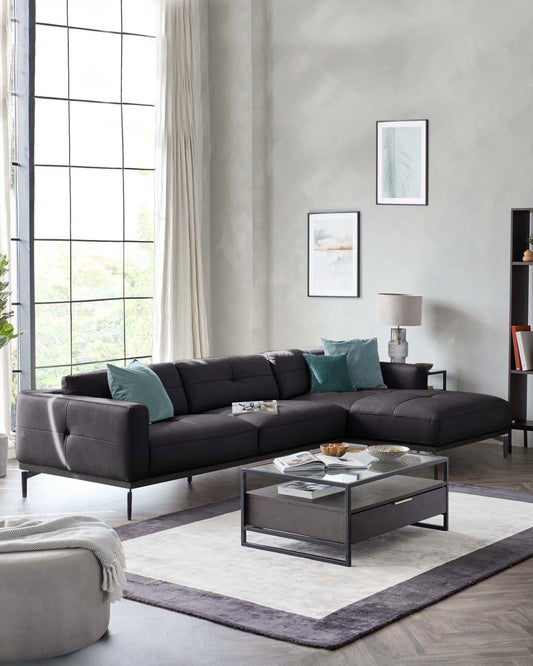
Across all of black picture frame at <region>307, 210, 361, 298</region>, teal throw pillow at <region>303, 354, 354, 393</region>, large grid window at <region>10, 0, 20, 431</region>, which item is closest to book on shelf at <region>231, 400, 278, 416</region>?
teal throw pillow at <region>303, 354, 354, 393</region>

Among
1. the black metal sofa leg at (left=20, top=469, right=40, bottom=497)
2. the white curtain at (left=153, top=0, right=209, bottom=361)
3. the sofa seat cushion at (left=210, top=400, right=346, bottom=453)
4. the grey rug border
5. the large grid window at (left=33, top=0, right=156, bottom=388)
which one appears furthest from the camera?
the large grid window at (left=33, top=0, right=156, bottom=388)

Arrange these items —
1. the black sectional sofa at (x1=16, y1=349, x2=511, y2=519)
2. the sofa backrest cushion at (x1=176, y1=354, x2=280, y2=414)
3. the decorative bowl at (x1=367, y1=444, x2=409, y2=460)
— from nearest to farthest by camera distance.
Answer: the decorative bowl at (x1=367, y1=444, x2=409, y2=460)
the black sectional sofa at (x1=16, y1=349, x2=511, y2=519)
the sofa backrest cushion at (x1=176, y1=354, x2=280, y2=414)

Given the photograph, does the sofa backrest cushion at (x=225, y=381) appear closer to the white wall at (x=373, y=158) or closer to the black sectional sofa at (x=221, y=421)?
the black sectional sofa at (x=221, y=421)

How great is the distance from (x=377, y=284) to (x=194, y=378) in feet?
8.24

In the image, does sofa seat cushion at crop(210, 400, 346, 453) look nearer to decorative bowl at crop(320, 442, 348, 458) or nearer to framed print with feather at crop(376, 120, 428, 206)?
decorative bowl at crop(320, 442, 348, 458)

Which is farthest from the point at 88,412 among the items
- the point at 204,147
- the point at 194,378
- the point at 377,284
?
the point at 204,147

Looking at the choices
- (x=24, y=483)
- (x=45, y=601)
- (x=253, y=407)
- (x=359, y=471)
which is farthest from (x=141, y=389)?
(x=45, y=601)

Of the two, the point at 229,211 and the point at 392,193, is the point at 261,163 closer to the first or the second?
the point at 229,211

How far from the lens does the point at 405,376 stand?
818 centimetres

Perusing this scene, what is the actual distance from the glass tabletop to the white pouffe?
60.3 inches

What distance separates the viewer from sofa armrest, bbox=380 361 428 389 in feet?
26.7

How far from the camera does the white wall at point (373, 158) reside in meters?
8.44

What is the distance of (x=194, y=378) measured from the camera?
7.34 metres

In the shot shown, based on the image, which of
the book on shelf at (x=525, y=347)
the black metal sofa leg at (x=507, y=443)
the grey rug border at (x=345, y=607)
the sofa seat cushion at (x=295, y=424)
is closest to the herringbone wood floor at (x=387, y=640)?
the grey rug border at (x=345, y=607)
